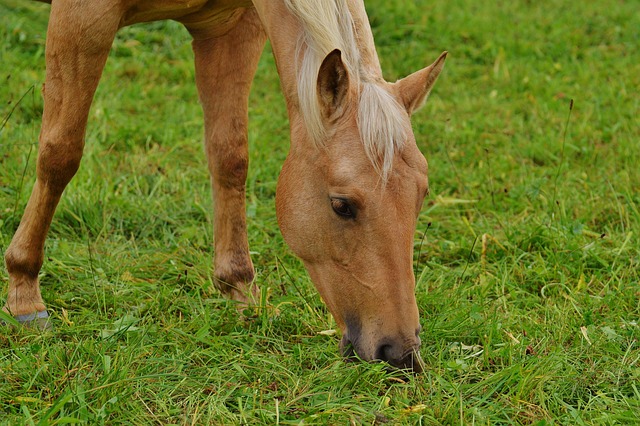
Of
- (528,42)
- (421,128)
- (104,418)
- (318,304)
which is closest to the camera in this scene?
(104,418)

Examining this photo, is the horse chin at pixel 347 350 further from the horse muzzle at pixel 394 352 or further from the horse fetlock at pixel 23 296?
the horse fetlock at pixel 23 296

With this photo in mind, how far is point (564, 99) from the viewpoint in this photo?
6090 millimetres

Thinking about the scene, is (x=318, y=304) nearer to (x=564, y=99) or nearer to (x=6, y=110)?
(x=6, y=110)

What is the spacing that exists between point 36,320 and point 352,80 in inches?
59.9

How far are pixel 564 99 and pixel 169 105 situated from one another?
280 centimetres

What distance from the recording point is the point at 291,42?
3.03m

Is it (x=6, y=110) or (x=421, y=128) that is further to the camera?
(x=421, y=128)

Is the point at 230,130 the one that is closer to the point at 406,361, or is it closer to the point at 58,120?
the point at 58,120

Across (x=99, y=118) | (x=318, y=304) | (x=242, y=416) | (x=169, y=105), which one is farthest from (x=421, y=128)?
(x=242, y=416)

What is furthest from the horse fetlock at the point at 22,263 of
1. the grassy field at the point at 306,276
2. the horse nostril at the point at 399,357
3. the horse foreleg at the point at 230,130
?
the horse nostril at the point at 399,357

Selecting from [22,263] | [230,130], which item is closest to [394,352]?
[230,130]

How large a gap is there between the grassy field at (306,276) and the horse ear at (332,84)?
2.79ft

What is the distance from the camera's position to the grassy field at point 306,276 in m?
2.77

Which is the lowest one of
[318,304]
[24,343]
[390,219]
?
[318,304]
